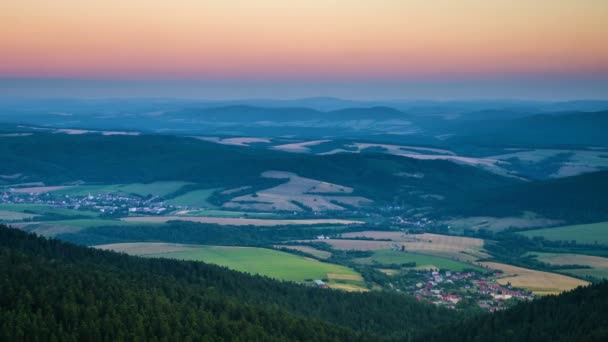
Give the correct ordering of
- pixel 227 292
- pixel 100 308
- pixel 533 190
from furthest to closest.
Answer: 1. pixel 533 190
2. pixel 227 292
3. pixel 100 308

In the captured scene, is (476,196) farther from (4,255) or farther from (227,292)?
(4,255)

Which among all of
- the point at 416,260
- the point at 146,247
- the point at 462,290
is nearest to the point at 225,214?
the point at 146,247

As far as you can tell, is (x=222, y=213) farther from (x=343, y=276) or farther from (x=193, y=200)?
(x=343, y=276)

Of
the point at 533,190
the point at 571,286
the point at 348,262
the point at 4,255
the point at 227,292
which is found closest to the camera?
the point at 4,255

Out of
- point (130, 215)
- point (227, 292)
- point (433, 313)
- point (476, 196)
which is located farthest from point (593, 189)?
point (227, 292)

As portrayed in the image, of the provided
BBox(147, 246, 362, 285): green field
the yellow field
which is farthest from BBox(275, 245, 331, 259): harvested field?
the yellow field

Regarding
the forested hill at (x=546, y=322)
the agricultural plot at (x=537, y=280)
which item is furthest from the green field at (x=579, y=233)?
the forested hill at (x=546, y=322)

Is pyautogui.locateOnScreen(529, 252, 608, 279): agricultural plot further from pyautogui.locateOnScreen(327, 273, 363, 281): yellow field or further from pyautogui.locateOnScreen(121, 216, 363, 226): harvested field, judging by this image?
pyautogui.locateOnScreen(121, 216, 363, 226): harvested field
